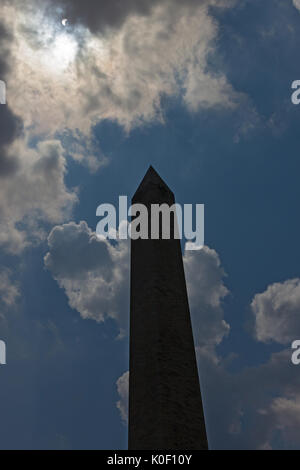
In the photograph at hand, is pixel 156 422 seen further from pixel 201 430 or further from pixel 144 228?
pixel 144 228

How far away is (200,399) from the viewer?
1034 cm

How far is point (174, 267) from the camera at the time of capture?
496 inches

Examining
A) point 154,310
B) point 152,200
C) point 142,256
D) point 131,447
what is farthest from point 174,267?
point 131,447

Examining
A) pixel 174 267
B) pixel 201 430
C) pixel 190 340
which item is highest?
pixel 174 267

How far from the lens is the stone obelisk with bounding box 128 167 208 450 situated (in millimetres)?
9445

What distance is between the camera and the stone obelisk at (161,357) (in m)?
9.45

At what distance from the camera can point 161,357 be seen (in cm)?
1043

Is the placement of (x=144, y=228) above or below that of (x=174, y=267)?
above
